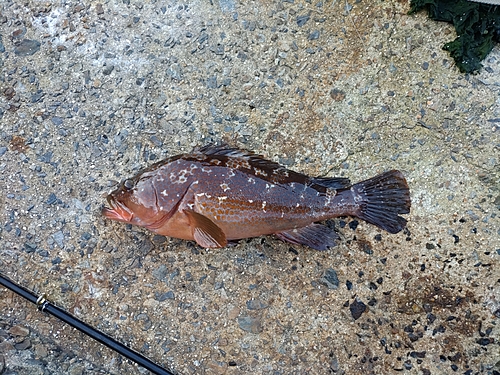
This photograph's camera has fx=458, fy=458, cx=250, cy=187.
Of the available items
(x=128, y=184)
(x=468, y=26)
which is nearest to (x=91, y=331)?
(x=128, y=184)

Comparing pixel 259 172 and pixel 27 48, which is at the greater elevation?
pixel 27 48

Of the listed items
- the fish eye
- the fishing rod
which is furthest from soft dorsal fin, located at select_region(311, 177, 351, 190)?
the fishing rod

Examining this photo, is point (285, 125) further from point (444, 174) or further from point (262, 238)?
point (444, 174)

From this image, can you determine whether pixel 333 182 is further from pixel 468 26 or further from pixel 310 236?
pixel 468 26

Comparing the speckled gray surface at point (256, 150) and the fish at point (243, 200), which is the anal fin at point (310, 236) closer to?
the fish at point (243, 200)

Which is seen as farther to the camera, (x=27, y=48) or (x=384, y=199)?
(x=27, y=48)

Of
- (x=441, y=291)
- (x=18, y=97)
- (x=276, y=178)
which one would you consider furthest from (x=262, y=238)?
(x=18, y=97)
